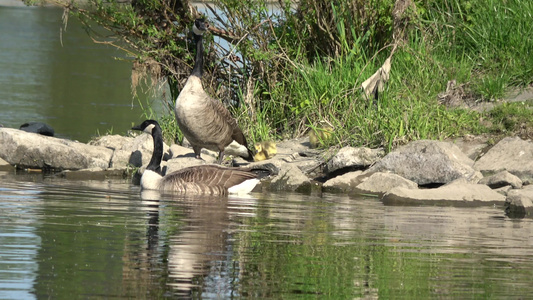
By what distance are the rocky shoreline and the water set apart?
1.95 m

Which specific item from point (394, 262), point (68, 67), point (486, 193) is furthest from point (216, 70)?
point (68, 67)

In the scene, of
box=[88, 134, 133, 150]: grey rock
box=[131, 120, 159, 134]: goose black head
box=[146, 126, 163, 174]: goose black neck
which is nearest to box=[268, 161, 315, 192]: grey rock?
box=[146, 126, 163, 174]: goose black neck

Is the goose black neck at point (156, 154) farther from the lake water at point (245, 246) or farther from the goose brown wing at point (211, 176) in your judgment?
the goose brown wing at point (211, 176)

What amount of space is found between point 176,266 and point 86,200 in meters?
4.25

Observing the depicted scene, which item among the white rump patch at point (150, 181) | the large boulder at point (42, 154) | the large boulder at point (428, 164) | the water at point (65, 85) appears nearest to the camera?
the white rump patch at point (150, 181)

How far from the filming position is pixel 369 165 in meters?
13.9

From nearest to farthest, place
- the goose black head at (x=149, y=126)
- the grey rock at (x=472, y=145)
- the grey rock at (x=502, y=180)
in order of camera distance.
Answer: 1. the grey rock at (x=502, y=180)
2. the goose black head at (x=149, y=126)
3. the grey rock at (x=472, y=145)

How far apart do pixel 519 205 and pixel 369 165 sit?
3.24 meters

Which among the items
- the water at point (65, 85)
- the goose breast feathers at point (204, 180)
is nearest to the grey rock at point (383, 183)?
the goose breast feathers at point (204, 180)

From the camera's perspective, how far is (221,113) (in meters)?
14.4

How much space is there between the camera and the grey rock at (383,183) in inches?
503

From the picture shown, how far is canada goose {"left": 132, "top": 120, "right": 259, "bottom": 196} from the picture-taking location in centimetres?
1225

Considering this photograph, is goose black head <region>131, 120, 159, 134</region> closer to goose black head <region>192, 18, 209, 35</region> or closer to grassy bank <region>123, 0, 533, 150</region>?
goose black head <region>192, 18, 209, 35</region>

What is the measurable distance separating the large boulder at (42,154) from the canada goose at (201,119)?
1.76 m
